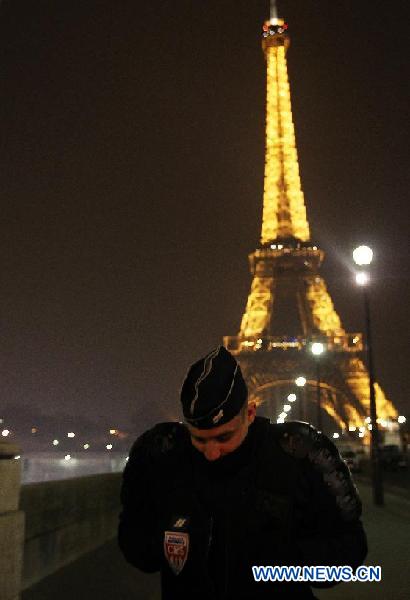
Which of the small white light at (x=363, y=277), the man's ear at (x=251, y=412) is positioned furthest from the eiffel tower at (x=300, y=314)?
the man's ear at (x=251, y=412)

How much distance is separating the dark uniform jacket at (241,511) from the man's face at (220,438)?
5 cm

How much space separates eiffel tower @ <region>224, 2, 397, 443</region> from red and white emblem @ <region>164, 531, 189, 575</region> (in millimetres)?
65372

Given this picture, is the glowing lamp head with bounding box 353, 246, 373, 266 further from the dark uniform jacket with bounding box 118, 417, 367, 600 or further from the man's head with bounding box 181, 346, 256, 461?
the man's head with bounding box 181, 346, 256, 461

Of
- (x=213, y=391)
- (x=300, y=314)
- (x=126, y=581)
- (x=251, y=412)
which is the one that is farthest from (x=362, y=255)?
(x=300, y=314)

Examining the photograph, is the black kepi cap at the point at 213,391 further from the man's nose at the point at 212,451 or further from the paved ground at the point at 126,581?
the paved ground at the point at 126,581

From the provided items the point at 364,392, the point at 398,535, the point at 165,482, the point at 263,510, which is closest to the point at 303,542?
the point at 263,510

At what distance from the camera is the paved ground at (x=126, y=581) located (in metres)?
7.13

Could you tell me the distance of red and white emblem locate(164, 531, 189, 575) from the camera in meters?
2.14

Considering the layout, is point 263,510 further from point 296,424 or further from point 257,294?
point 257,294

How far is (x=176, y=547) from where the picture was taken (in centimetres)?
215

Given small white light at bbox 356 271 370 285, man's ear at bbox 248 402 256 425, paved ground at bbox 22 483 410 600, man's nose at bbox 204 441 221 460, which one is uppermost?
small white light at bbox 356 271 370 285

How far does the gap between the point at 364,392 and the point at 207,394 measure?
220ft

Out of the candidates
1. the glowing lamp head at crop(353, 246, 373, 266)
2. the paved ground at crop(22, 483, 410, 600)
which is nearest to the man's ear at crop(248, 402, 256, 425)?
the paved ground at crop(22, 483, 410, 600)

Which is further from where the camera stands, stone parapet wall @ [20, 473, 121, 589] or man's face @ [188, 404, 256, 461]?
stone parapet wall @ [20, 473, 121, 589]
